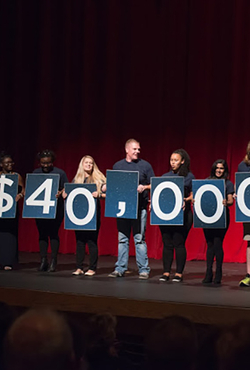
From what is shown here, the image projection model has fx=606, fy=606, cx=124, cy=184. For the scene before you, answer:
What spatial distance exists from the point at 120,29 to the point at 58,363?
19.0 ft

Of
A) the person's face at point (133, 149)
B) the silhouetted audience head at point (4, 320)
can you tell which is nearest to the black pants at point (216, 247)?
the person's face at point (133, 149)

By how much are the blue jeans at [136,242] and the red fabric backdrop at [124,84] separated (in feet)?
6.42

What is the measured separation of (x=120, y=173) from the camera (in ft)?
16.9

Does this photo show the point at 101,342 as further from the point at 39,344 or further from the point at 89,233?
the point at 89,233

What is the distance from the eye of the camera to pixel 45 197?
542 centimetres

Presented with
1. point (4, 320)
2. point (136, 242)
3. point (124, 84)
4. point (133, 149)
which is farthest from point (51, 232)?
point (124, 84)

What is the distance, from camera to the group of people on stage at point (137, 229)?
498cm

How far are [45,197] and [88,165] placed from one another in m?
0.48

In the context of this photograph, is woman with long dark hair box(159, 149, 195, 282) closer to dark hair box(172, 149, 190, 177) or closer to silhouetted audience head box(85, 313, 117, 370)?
dark hair box(172, 149, 190, 177)

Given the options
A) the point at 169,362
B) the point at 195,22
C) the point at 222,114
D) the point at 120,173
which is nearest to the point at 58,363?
the point at 169,362

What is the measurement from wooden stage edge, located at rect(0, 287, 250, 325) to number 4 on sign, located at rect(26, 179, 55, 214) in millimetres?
1160

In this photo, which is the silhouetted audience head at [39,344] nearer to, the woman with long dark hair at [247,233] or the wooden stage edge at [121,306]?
the wooden stage edge at [121,306]

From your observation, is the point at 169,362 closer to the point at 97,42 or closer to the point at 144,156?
the point at 144,156

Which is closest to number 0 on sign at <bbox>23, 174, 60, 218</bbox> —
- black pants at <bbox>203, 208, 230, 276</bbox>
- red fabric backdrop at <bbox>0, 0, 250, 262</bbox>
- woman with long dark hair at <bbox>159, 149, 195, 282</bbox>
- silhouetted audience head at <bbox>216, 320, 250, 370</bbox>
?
woman with long dark hair at <bbox>159, 149, 195, 282</bbox>
